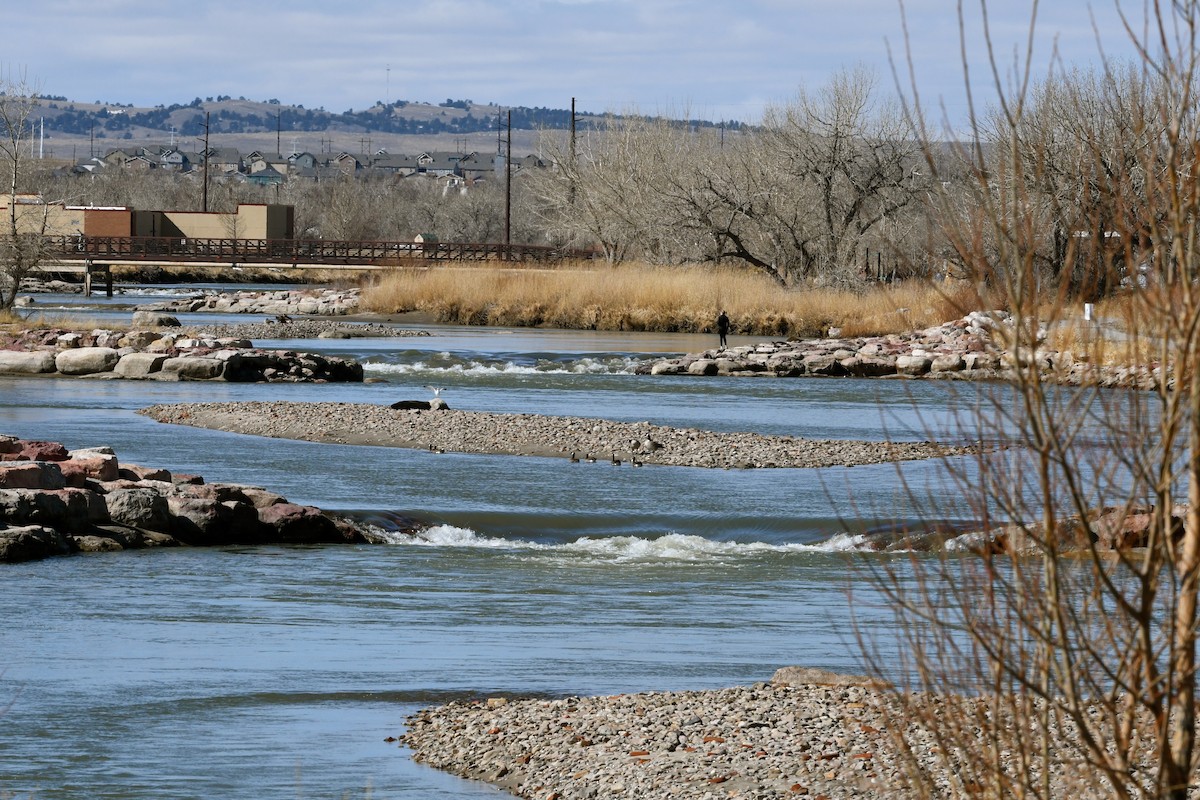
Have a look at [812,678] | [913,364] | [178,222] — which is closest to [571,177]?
[178,222]

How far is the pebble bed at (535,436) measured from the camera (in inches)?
911

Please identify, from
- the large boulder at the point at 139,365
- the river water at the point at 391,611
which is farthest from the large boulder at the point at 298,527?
the large boulder at the point at 139,365

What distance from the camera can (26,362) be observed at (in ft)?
118

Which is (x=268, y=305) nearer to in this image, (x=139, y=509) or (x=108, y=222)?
(x=108, y=222)

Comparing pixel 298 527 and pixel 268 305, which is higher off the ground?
pixel 268 305

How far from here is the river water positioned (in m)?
8.86

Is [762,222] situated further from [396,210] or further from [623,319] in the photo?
[396,210]

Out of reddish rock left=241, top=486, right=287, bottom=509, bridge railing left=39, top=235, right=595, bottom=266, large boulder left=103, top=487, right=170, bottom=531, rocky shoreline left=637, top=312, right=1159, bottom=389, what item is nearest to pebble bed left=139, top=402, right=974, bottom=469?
reddish rock left=241, top=486, right=287, bottom=509

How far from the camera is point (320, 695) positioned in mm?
10227

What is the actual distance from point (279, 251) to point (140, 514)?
3098 inches

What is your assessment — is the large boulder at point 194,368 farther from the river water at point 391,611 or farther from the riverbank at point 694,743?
the riverbank at point 694,743

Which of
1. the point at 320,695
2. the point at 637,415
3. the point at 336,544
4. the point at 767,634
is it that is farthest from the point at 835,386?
the point at 320,695

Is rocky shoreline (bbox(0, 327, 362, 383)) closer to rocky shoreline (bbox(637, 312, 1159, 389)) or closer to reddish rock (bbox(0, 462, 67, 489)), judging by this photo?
rocky shoreline (bbox(637, 312, 1159, 389))

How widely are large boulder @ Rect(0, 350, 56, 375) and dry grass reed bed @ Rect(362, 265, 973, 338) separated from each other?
22.6 m
